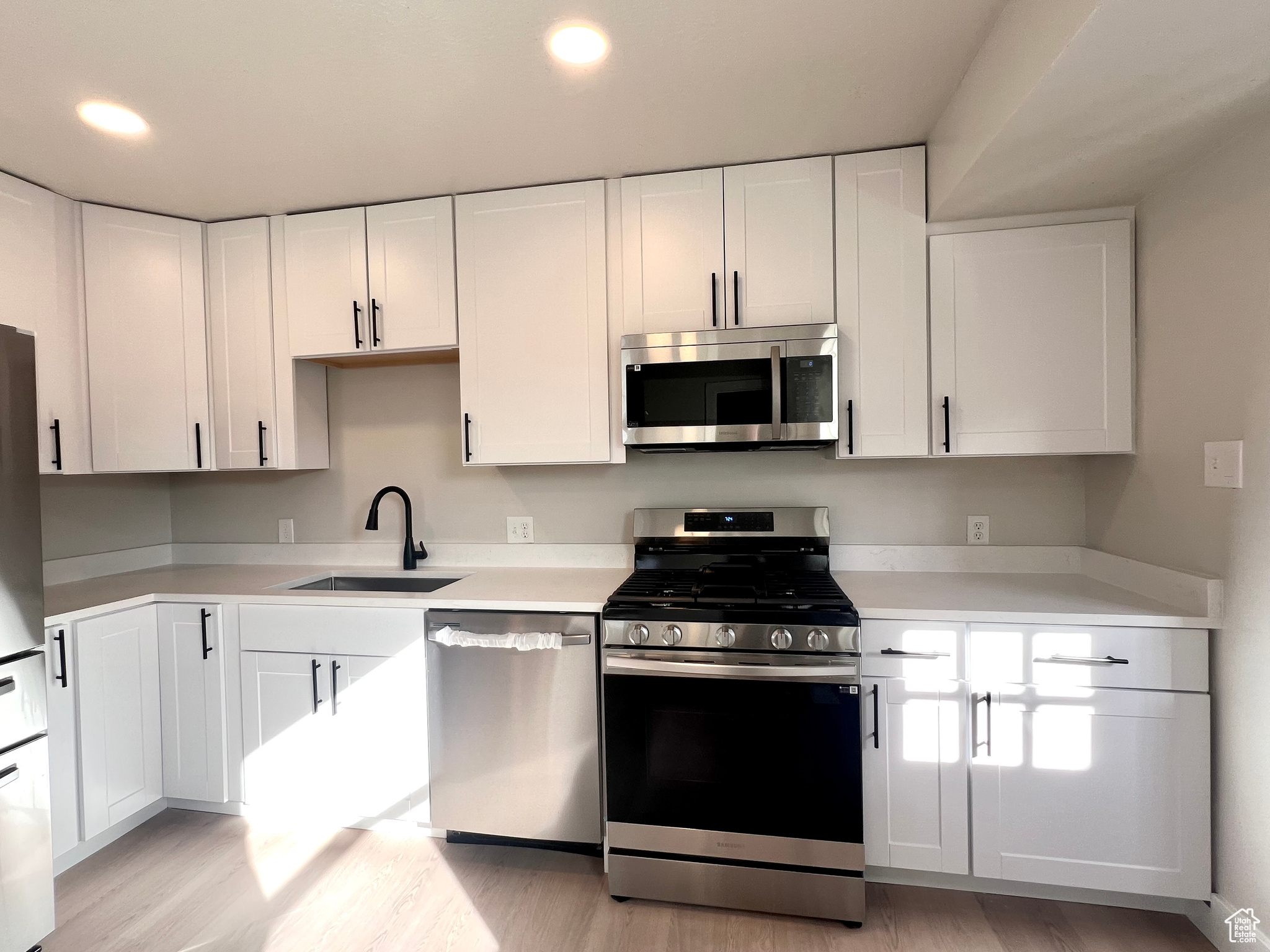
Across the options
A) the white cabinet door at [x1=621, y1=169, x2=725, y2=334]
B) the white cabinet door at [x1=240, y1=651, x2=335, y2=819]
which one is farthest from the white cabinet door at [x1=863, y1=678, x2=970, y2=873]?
the white cabinet door at [x1=240, y1=651, x2=335, y2=819]

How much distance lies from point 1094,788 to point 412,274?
278 centimetres

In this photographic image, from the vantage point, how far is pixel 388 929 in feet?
5.71

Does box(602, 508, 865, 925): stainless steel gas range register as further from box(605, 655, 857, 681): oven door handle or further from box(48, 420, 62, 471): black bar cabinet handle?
box(48, 420, 62, 471): black bar cabinet handle

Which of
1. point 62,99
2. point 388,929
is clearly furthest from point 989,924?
point 62,99

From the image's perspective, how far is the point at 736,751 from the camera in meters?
1.77

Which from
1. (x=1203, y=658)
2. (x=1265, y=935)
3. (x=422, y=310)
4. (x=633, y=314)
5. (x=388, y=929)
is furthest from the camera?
(x=422, y=310)

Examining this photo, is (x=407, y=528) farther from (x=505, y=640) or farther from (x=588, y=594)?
(x=588, y=594)

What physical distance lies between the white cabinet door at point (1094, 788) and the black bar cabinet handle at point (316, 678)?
2117 mm

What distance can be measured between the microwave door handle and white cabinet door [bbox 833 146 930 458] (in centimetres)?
22

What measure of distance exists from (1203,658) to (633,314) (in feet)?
6.39

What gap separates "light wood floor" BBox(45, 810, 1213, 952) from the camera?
1.68 meters

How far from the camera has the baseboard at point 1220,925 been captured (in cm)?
149

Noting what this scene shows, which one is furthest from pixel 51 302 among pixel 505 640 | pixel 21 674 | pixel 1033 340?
pixel 1033 340

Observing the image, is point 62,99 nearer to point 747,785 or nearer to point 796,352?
point 796,352
